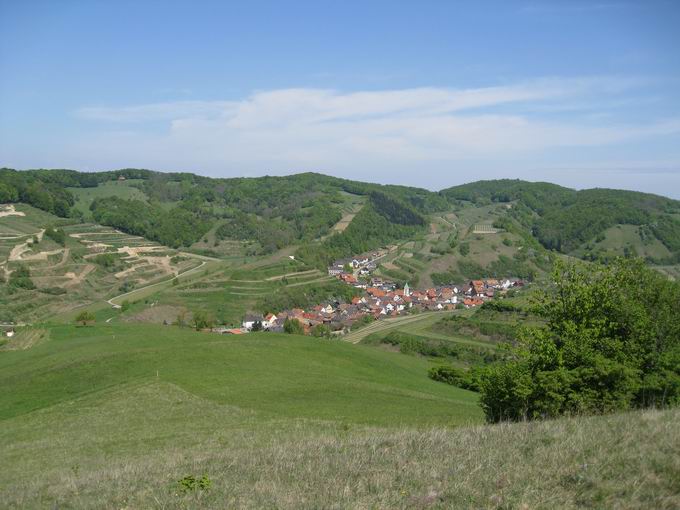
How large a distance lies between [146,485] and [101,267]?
351 feet

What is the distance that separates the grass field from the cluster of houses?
41883mm

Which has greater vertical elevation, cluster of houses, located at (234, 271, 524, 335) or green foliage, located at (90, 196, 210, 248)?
green foliage, located at (90, 196, 210, 248)

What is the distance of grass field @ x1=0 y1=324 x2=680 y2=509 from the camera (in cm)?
887

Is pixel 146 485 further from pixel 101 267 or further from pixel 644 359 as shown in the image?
pixel 101 267

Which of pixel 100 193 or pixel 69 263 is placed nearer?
pixel 69 263

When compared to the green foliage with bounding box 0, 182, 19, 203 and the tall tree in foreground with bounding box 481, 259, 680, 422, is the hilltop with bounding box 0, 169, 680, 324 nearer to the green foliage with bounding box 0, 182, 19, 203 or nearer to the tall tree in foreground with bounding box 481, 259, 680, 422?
the green foliage with bounding box 0, 182, 19, 203

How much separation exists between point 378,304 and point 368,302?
2.54 m

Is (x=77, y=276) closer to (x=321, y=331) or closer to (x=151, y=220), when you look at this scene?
(x=321, y=331)

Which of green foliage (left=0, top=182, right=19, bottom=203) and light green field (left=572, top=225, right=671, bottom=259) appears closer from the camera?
green foliage (left=0, top=182, right=19, bottom=203)

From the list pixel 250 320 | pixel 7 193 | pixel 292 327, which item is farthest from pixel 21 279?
pixel 7 193

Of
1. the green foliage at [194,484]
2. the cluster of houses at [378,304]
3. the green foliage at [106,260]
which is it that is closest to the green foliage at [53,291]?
the green foliage at [106,260]

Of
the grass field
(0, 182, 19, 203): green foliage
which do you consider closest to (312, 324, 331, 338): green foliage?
the grass field

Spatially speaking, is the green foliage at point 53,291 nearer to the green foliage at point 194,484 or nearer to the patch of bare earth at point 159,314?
the patch of bare earth at point 159,314

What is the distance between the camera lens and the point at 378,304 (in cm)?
11456
